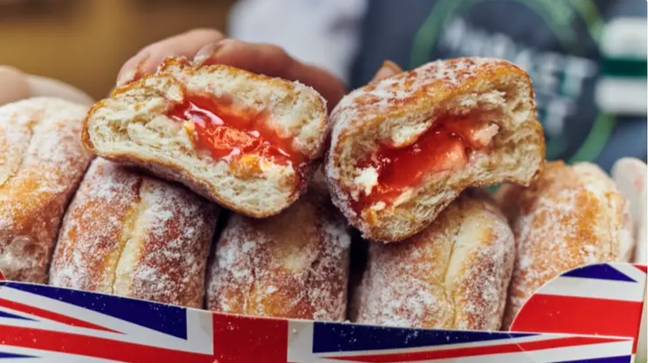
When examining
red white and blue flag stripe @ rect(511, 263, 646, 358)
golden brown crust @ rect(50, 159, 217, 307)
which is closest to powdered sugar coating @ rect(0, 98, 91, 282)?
golden brown crust @ rect(50, 159, 217, 307)

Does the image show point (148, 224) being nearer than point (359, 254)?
Yes

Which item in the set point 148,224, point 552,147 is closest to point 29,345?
point 148,224

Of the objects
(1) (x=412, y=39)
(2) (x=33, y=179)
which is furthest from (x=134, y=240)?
(1) (x=412, y=39)

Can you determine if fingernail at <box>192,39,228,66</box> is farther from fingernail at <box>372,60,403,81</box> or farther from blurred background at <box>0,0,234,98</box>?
fingernail at <box>372,60,403,81</box>

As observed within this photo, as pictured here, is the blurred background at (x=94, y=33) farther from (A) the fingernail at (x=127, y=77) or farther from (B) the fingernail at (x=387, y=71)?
(B) the fingernail at (x=387, y=71)

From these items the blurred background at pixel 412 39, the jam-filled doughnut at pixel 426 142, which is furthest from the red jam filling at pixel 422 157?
the blurred background at pixel 412 39

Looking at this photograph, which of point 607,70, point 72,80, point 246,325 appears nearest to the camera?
point 246,325

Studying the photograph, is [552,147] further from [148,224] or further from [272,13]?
[148,224]
